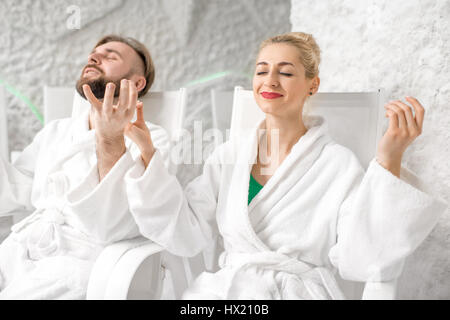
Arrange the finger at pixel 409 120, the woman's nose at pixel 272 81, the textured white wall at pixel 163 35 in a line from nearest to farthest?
the finger at pixel 409 120
the woman's nose at pixel 272 81
the textured white wall at pixel 163 35

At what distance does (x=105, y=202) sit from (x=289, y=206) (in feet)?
1.15

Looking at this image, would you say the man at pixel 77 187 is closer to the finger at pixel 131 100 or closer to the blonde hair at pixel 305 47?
the finger at pixel 131 100

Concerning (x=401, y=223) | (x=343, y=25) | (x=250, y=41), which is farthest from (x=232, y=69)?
(x=401, y=223)

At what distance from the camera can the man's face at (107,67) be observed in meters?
0.91

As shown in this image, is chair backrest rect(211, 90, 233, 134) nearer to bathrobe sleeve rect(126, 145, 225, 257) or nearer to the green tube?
bathrobe sleeve rect(126, 145, 225, 257)

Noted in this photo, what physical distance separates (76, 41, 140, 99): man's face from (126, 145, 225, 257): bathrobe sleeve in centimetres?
26

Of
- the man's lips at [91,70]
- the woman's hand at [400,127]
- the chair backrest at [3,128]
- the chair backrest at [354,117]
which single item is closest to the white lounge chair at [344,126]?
the chair backrest at [354,117]

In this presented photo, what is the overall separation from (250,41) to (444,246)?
2.01 ft

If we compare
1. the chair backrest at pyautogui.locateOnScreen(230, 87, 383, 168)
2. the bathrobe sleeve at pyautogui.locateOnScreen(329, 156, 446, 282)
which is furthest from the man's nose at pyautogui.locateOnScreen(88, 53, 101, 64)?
the bathrobe sleeve at pyautogui.locateOnScreen(329, 156, 446, 282)

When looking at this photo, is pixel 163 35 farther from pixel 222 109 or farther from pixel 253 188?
pixel 253 188

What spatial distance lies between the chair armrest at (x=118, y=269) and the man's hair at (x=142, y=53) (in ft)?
1.39

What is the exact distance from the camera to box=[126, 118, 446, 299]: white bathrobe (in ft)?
2.18

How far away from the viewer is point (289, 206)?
0.76m

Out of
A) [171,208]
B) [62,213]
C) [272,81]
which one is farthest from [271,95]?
[62,213]
